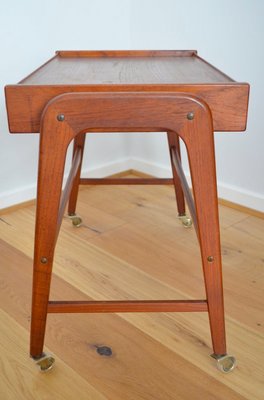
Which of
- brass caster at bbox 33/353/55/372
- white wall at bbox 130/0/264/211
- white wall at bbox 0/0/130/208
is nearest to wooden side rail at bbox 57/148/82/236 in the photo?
brass caster at bbox 33/353/55/372

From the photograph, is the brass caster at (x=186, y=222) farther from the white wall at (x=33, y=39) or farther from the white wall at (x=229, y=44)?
the white wall at (x=33, y=39)

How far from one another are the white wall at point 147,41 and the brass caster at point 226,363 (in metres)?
0.81

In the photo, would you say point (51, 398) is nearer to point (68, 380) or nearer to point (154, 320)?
point (68, 380)

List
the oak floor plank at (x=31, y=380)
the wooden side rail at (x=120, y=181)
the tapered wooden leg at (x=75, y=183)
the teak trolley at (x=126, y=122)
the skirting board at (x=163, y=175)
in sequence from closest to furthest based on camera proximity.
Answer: the teak trolley at (x=126, y=122)
the oak floor plank at (x=31, y=380)
the tapered wooden leg at (x=75, y=183)
the wooden side rail at (x=120, y=181)
the skirting board at (x=163, y=175)

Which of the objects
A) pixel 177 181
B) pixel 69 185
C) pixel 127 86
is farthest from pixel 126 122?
pixel 177 181

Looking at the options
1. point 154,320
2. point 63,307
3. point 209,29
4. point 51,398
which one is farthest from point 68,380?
point 209,29

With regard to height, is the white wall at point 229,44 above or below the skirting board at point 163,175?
above

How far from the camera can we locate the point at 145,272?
1.29m

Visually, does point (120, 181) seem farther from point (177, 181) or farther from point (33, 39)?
point (33, 39)

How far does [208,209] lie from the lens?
820 millimetres

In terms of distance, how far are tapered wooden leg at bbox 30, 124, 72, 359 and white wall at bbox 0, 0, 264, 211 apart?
2.91ft

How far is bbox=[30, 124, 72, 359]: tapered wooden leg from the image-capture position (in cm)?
77

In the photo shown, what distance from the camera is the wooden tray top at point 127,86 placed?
0.76 m

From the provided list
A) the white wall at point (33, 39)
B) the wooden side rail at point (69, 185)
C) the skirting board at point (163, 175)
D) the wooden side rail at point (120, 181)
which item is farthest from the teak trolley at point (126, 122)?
the skirting board at point (163, 175)
